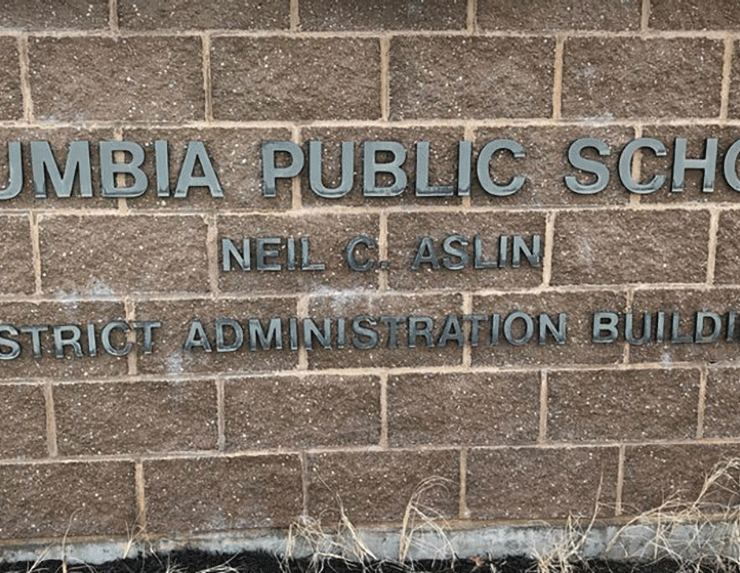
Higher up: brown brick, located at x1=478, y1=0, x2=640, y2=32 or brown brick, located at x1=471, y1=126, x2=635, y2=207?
brown brick, located at x1=478, y1=0, x2=640, y2=32

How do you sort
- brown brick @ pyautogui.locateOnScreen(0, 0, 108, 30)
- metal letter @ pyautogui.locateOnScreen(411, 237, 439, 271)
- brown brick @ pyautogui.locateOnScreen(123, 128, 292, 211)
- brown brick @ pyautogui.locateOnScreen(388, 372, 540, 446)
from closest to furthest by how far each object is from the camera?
brown brick @ pyautogui.locateOnScreen(0, 0, 108, 30)
brown brick @ pyautogui.locateOnScreen(123, 128, 292, 211)
metal letter @ pyautogui.locateOnScreen(411, 237, 439, 271)
brown brick @ pyautogui.locateOnScreen(388, 372, 540, 446)

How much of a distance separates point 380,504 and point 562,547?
65cm

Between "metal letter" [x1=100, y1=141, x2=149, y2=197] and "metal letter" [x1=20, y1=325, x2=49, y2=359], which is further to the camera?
"metal letter" [x1=20, y1=325, x2=49, y2=359]

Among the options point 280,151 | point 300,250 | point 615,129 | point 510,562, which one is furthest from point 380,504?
point 615,129

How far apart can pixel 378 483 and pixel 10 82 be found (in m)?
1.78

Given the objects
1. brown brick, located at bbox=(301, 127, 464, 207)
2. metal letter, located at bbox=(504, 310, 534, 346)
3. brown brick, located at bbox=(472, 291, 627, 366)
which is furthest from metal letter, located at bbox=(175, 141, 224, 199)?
metal letter, located at bbox=(504, 310, 534, 346)

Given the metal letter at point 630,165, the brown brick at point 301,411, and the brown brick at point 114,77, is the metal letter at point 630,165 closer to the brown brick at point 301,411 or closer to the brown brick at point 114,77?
the brown brick at point 301,411

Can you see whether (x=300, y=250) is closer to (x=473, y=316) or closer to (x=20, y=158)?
(x=473, y=316)

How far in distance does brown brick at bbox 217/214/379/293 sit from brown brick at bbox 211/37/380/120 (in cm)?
33

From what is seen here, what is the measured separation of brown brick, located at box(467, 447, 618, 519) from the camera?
312 centimetres

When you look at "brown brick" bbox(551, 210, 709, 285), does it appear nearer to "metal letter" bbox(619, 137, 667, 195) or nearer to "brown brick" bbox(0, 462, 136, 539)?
"metal letter" bbox(619, 137, 667, 195)

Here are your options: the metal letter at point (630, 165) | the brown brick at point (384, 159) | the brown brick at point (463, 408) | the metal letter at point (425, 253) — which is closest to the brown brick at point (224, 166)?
the brown brick at point (384, 159)

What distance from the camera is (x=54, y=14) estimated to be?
2.72 m

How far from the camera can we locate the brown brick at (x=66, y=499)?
119 inches
